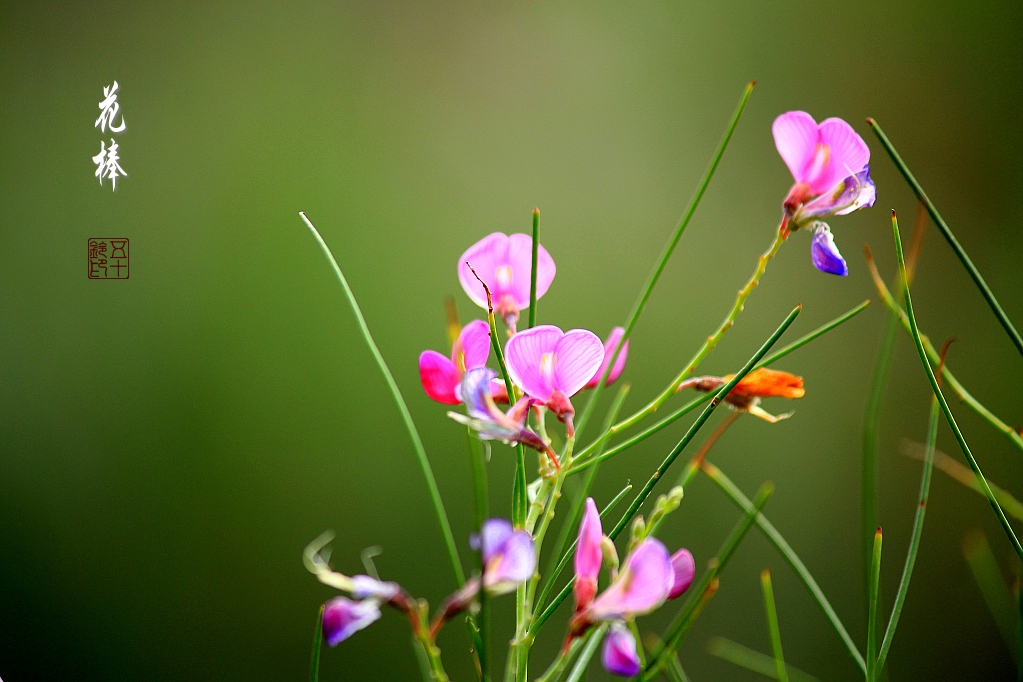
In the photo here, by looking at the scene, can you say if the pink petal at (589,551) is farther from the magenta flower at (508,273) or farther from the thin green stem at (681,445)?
the magenta flower at (508,273)

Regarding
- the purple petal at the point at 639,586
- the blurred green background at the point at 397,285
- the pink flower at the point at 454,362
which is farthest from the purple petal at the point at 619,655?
the blurred green background at the point at 397,285

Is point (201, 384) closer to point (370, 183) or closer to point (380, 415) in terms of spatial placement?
point (380, 415)

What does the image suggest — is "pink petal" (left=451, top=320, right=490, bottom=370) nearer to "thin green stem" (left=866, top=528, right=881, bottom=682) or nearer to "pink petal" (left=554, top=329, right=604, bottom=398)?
"pink petal" (left=554, top=329, right=604, bottom=398)

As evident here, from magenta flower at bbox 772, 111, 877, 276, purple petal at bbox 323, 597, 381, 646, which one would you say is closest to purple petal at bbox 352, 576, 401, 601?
purple petal at bbox 323, 597, 381, 646

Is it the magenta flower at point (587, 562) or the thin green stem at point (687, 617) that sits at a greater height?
the magenta flower at point (587, 562)

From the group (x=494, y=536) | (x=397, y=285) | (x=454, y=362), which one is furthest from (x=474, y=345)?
(x=397, y=285)

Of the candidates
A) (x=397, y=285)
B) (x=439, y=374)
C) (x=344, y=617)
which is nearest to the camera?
(x=344, y=617)

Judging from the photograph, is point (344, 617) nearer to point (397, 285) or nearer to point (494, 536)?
point (494, 536)
